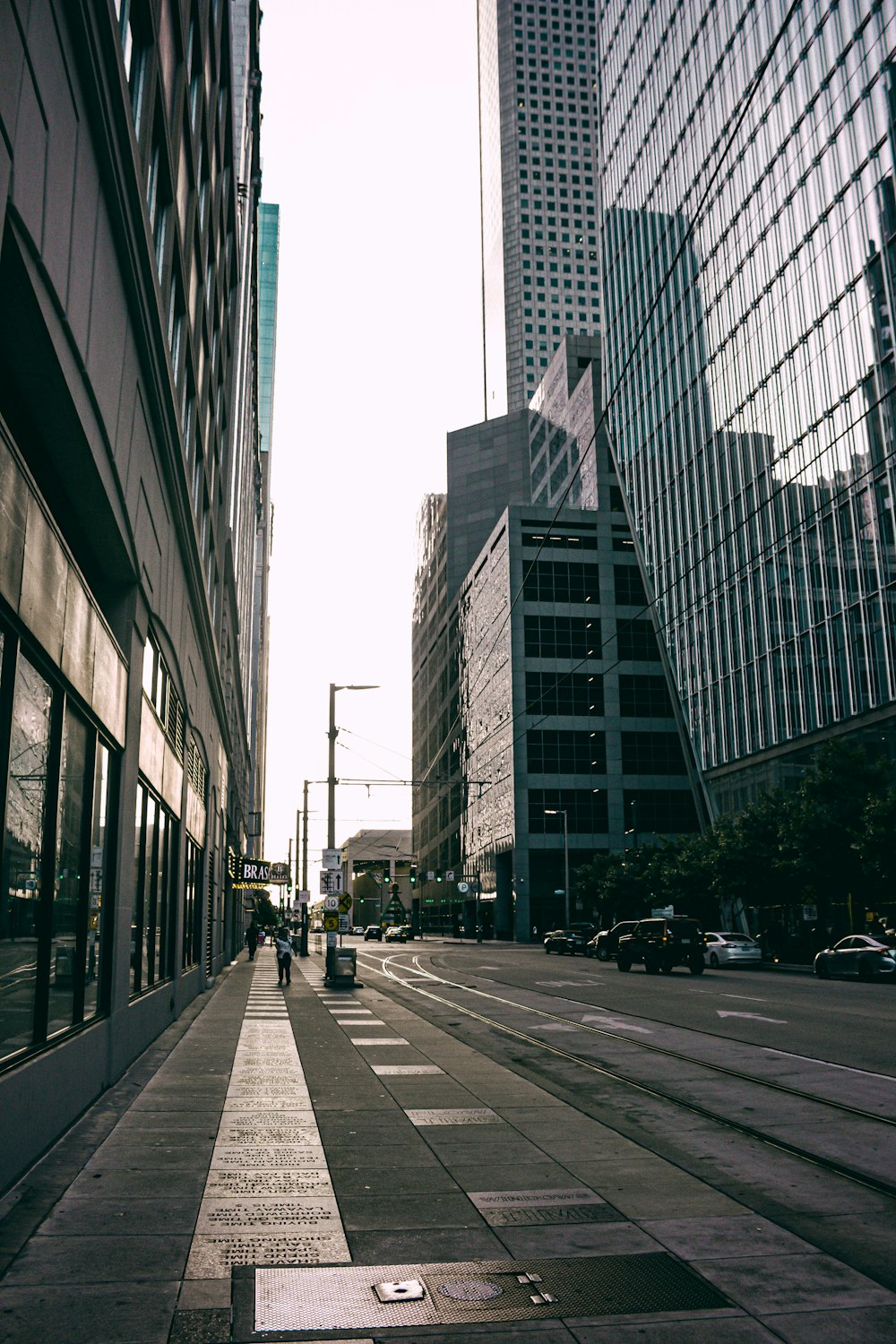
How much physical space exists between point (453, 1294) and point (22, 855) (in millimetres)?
4433

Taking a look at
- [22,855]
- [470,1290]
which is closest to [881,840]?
[22,855]

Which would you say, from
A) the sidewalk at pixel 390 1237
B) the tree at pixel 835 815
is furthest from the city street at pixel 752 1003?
the sidewalk at pixel 390 1237

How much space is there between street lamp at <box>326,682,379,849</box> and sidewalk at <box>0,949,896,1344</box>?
22.3 meters

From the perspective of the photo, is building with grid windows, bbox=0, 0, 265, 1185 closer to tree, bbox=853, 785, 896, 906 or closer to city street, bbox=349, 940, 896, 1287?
city street, bbox=349, 940, 896, 1287

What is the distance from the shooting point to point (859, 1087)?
11547mm

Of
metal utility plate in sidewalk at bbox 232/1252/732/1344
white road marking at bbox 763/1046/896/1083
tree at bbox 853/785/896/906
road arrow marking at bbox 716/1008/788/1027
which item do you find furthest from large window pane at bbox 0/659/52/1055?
tree at bbox 853/785/896/906

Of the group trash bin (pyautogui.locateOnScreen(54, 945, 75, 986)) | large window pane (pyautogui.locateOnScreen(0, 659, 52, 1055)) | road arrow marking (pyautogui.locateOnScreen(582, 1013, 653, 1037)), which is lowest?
road arrow marking (pyautogui.locateOnScreen(582, 1013, 653, 1037))

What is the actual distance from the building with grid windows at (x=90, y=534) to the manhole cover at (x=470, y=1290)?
3225mm

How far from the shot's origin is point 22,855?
7836 mm

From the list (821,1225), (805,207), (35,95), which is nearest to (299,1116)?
(821,1225)

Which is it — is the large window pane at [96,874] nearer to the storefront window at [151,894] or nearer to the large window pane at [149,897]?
the storefront window at [151,894]

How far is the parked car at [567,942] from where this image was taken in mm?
58219

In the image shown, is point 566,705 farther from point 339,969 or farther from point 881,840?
point 339,969

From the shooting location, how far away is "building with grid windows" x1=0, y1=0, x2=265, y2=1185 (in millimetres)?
6977
